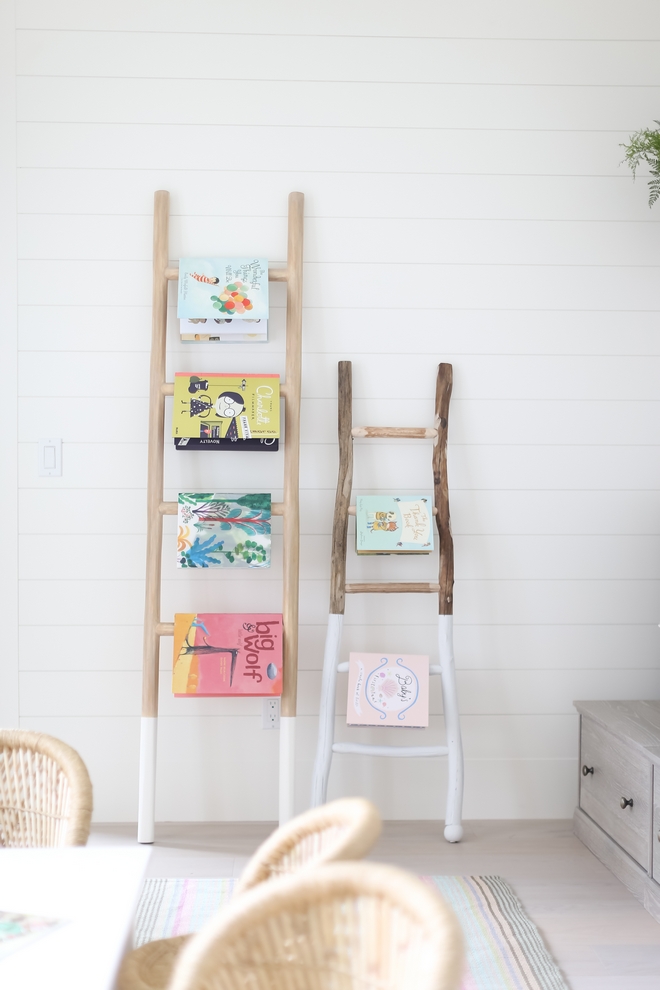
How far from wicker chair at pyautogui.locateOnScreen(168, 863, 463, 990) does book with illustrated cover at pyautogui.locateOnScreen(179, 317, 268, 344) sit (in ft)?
6.12

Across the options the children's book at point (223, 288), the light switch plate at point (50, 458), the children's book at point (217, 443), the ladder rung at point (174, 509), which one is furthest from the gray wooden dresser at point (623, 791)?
the light switch plate at point (50, 458)

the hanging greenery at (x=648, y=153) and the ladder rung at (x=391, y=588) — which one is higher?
the hanging greenery at (x=648, y=153)

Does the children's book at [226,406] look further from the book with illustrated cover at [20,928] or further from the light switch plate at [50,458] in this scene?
the book with illustrated cover at [20,928]

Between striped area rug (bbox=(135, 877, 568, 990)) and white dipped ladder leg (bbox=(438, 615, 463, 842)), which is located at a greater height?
white dipped ladder leg (bbox=(438, 615, 463, 842))

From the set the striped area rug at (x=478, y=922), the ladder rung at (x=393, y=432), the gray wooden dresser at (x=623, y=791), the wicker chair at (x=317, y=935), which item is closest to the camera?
the wicker chair at (x=317, y=935)

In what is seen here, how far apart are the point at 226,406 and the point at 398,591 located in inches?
29.1

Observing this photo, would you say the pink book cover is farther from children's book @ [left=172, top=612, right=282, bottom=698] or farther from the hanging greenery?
the hanging greenery

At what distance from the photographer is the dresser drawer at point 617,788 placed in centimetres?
213

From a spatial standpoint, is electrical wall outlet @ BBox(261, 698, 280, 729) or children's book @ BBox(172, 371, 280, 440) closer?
children's book @ BBox(172, 371, 280, 440)

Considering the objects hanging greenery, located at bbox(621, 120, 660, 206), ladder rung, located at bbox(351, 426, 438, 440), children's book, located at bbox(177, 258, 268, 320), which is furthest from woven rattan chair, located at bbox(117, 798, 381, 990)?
hanging greenery, located at bbox(621, 120, 660, 206)

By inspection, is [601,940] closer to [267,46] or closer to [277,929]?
[277,929]

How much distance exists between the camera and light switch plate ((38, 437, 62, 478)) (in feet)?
8.37

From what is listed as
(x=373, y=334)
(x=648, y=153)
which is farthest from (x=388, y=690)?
(x=648, y=153)

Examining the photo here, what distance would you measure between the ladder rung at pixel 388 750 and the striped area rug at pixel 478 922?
0.34m
